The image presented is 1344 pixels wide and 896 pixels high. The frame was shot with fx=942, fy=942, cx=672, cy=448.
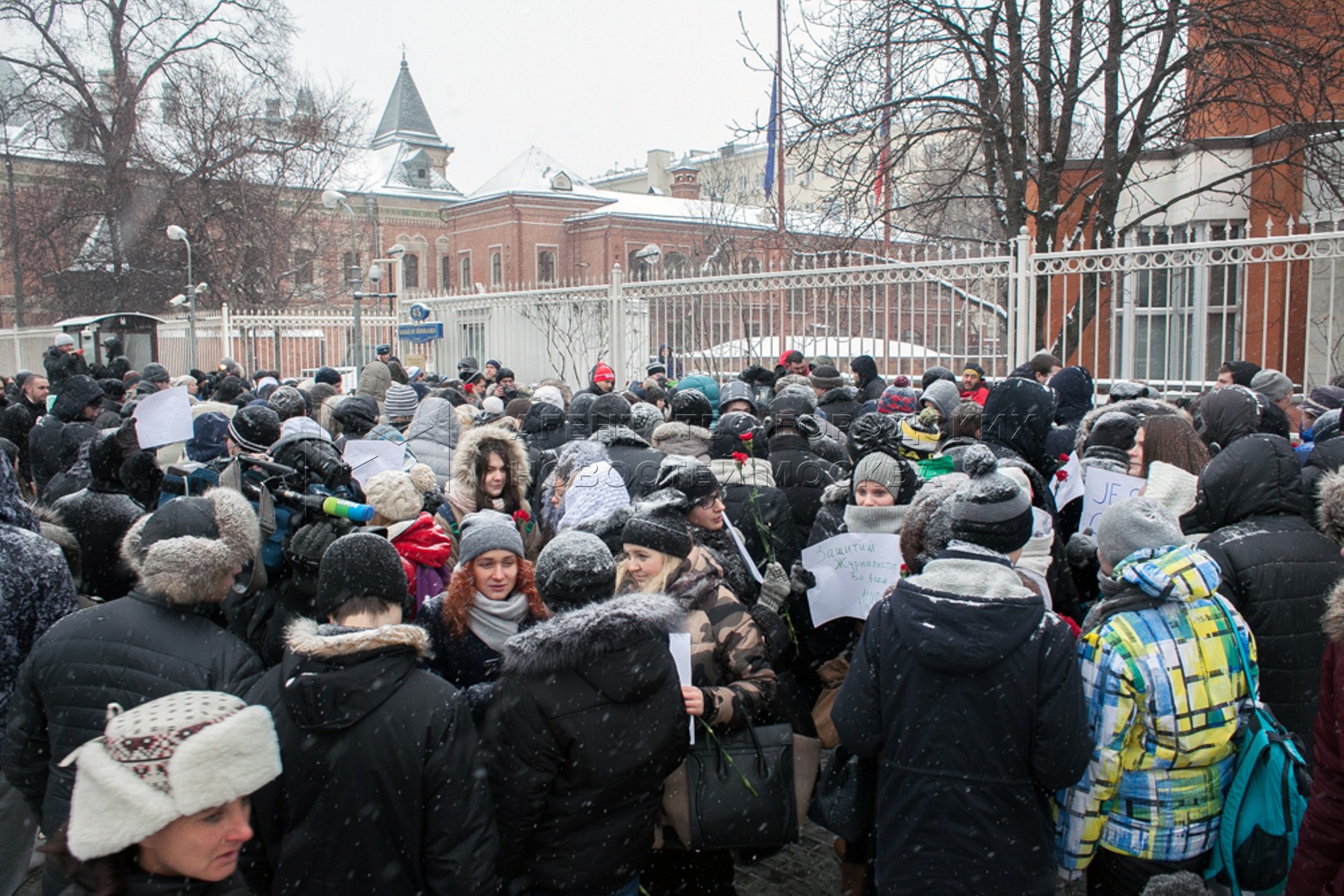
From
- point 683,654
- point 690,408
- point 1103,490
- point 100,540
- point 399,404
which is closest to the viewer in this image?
point 683,654

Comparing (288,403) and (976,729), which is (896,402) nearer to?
(976,729)

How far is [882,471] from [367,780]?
2440 millimetres

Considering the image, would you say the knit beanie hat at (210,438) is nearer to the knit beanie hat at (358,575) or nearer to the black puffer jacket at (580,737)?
the knit beanie hat at (358,575)

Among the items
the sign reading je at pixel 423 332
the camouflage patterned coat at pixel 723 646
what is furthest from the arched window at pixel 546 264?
the camouflage patterned coat at pixel 723 646

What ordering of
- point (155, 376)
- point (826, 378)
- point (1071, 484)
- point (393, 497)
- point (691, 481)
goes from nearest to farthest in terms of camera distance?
1. point (691, 481)
2. point (393, 497)
3. point (1071, 484)
4. point (826, 378)
5. point (155, 376)

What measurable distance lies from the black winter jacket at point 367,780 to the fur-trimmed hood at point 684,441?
9.77 ft

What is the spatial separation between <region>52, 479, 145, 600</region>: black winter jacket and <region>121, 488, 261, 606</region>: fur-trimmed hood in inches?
67.7

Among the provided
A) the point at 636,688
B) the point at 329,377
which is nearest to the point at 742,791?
the point at 636,688

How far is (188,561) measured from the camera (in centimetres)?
295

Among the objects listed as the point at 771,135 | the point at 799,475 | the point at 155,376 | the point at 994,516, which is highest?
the point at 771,135

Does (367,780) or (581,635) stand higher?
(581,635)

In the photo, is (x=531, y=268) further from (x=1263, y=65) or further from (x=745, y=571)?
(x=745, y=571)

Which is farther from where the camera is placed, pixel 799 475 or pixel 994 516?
pixel 799 475

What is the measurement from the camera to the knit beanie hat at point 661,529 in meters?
3.42
